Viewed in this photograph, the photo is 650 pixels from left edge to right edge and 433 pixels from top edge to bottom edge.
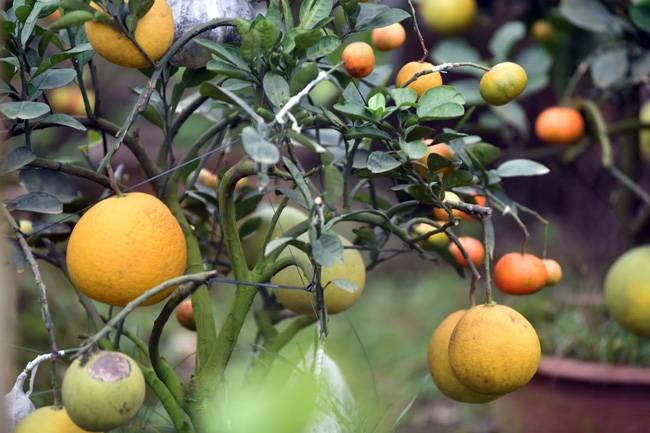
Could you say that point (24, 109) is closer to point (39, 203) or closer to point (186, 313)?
point (39, 203)

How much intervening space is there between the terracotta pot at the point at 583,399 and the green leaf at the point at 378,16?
0.90 meters

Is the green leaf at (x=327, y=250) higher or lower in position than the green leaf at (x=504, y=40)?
higher

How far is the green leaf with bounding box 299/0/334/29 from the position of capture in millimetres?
911

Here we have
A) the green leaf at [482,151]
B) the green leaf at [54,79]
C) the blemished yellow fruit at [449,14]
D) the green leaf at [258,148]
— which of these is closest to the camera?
the green leaf at [258,148]

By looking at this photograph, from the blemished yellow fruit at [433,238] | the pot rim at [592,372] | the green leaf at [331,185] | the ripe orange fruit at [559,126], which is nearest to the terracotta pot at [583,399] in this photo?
the pot rim at [592,372]

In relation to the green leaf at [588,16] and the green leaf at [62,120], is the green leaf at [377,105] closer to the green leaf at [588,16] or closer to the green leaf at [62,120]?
the green leaf at [62,120]

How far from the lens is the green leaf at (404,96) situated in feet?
2.93

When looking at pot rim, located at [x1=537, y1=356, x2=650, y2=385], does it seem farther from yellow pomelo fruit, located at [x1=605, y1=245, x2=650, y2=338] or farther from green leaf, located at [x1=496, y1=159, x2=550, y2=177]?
green leaf, located at [x1=496, y1=159, x2=550, y2=177]

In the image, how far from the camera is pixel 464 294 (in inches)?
118

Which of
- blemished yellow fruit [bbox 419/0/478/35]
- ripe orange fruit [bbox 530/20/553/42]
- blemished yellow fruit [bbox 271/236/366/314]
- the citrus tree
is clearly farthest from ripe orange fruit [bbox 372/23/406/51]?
ripe orange fruit [bbox 530/20/553/42]

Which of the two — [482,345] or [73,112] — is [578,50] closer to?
[73,112]

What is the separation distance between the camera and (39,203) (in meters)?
0.93

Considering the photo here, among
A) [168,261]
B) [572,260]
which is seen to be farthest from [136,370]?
[572,260]

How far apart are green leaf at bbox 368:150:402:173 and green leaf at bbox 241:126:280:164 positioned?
18 centimetres
